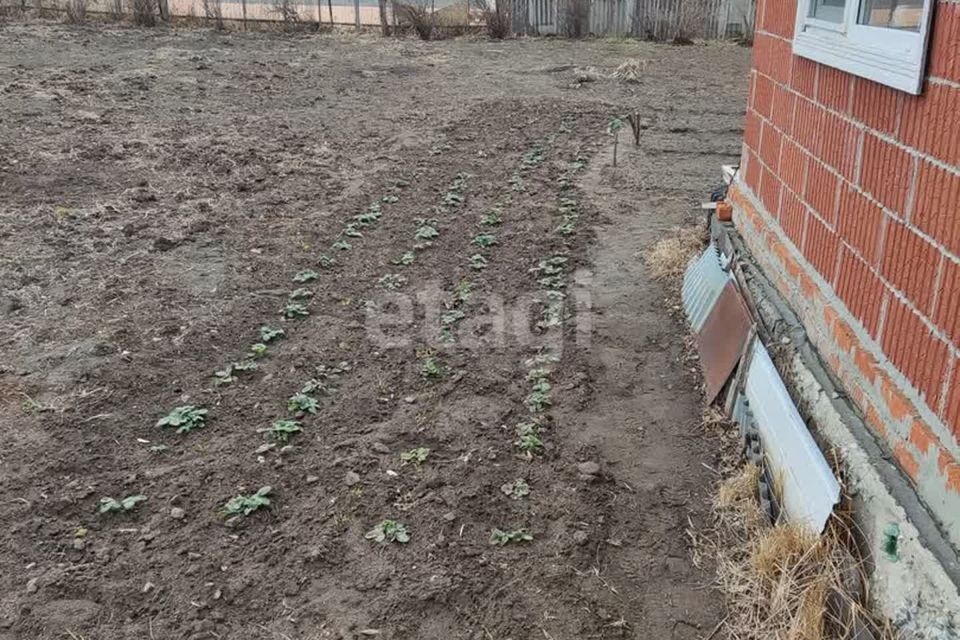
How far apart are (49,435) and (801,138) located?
11.5ft

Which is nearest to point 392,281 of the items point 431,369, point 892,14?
point 431,369

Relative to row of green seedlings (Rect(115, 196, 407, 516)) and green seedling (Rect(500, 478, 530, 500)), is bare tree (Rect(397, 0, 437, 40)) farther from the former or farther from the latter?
green seedling (Rect(500, 478, 530, 500))

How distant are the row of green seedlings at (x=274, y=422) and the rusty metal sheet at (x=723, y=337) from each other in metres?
1.83

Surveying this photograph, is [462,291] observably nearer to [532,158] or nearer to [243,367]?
[243,367]

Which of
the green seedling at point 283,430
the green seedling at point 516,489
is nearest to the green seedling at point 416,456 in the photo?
the green seedling at point 516,489

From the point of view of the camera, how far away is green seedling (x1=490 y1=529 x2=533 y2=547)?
2.96m

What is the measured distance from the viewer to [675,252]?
5.61 m

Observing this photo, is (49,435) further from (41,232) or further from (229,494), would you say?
(41,232)

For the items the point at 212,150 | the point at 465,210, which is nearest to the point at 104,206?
the point at 212,150

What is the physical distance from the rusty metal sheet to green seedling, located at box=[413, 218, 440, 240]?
7.80ft

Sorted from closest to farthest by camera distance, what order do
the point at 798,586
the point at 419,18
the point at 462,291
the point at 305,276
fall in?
the point at 798,586, the point at 462,291, the point at 305,276, the point at 419,18

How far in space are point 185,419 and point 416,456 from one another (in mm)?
1068

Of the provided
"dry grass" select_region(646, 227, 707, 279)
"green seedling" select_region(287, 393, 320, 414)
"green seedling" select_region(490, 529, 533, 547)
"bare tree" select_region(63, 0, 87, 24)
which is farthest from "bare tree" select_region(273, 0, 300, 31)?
"green seedling" select_region(490, 529, 533, 547)

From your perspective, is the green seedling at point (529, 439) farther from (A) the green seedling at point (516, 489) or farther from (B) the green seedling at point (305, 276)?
(B) the green seedling at point (305, 276)
